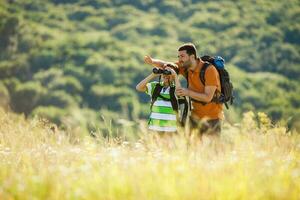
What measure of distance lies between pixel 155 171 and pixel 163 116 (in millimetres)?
2197

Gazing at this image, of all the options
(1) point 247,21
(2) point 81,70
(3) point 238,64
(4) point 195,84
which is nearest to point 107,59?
(2) point 81,70

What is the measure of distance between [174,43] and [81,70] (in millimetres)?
23880

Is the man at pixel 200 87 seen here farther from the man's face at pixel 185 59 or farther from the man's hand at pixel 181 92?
the man's hand at pixel 181 92

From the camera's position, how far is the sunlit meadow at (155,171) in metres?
3.99

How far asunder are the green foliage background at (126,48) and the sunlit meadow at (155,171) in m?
52.9

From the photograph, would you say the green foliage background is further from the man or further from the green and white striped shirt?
the green and white striped shirt

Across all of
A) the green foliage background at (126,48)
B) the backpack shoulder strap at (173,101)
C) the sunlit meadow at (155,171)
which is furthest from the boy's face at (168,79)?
the green foliage background at (126,48)

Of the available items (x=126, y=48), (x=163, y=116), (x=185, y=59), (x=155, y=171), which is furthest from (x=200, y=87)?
(x=126, y=48)

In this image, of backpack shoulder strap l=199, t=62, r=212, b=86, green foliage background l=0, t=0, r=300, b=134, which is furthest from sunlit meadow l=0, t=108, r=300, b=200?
green foliage background l=0, t=0, r=300, b=134

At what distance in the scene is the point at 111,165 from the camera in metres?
4.69

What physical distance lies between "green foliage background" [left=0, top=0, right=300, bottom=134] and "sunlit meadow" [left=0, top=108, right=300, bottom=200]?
52.9 metres

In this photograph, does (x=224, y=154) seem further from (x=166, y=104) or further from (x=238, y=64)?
(x=238, y=64)

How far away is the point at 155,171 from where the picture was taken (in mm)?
4281

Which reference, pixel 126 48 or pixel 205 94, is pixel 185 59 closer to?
pixel 205 94
